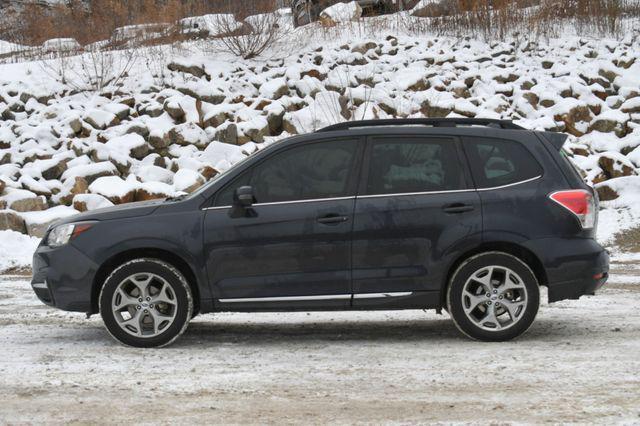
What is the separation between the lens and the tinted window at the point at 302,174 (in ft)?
23.4

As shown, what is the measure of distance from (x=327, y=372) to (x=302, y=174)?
1.77 metres

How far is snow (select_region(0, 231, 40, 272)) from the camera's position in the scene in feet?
42.9

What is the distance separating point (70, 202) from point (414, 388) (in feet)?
38.4

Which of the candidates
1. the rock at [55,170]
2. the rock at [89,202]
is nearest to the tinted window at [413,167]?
the rock at [89,202]

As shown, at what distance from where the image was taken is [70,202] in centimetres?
1616

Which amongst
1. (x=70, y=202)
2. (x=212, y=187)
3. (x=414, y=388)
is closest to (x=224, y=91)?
(x=70, y=202)

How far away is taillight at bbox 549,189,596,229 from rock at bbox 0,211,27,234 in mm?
10108

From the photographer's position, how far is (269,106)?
64.2ft

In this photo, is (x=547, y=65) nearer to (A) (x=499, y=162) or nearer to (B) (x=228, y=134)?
(B) (x=228, y=134)

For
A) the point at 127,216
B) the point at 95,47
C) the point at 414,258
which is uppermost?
the point at 95,47

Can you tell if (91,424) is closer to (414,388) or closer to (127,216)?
(414,388)

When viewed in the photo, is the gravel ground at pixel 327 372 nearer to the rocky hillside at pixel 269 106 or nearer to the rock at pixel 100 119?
the rocky hillside at pixel 269 106

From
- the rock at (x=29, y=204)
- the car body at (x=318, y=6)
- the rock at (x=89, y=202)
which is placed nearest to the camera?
the rock at (x=89, y=202)

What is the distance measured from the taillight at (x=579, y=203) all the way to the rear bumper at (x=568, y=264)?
174mm
